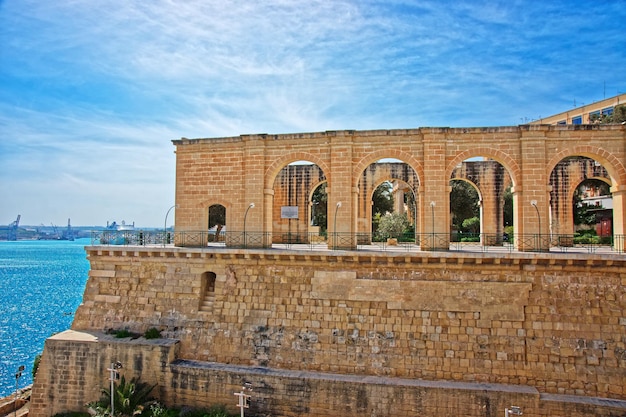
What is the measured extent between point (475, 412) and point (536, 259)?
4.55 m

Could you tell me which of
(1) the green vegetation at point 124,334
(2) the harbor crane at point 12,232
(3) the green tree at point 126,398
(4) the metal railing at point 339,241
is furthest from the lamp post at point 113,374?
(2) the harbor crane at point 12,232

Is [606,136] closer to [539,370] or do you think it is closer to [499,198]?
[499,198]

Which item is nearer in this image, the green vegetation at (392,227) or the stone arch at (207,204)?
the stone arch at (207,204)

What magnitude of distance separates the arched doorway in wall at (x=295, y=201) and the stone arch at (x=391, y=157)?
5.61 meters

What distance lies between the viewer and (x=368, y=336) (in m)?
A: 12.1

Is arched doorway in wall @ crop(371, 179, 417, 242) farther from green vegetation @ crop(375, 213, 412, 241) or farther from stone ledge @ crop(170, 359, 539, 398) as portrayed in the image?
stone ledge @ crop(170, 359, 539, 398)

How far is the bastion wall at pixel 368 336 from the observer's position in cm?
1103

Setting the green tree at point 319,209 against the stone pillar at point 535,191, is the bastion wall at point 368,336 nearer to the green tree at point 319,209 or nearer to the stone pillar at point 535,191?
the stone pillar at point 535,191

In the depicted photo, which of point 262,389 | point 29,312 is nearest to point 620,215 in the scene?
point 262,389

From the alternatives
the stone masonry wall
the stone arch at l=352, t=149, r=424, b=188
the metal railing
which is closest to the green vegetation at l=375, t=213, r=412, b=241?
the metal railing

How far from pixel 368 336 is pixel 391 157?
615 cm

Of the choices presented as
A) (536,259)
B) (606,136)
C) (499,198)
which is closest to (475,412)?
(536,259)

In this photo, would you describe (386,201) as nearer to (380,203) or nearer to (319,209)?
(380,203)

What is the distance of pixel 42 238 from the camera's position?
183000mm
